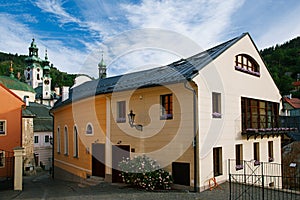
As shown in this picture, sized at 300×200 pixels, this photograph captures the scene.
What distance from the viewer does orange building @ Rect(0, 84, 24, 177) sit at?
20.6 metres

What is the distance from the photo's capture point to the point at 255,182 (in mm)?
13289

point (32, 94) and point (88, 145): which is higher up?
point (32, 94)

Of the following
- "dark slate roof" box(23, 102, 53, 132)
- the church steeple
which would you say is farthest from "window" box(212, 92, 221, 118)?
"dark slate roof" box(23, 102, 53, 132)

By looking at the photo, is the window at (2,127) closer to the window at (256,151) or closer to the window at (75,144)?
the window at (75,144)

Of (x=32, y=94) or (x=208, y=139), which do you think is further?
(x=32, y=94)

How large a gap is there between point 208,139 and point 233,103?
316 cm

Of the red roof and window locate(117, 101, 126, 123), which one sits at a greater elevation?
the red roof

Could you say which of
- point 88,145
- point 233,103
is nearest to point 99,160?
point 88,145

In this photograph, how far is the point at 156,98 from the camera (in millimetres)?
12961

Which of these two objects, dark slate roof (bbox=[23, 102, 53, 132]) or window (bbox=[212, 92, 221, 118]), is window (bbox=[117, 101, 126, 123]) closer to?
window (bbox=[212, 92, 221, 118])

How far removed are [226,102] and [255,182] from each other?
399 centimetres

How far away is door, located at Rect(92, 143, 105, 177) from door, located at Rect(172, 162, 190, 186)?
4.79 metres

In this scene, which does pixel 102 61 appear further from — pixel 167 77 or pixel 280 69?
pixel 280 69

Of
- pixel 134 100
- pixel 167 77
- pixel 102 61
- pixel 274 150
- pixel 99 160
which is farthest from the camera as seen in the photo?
pixel 102 61
